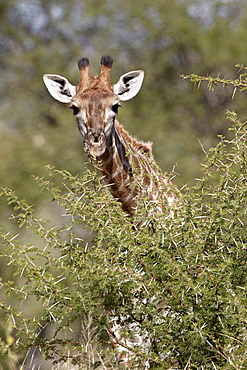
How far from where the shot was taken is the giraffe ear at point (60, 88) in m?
8.30

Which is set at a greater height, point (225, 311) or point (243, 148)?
point (243, 148)

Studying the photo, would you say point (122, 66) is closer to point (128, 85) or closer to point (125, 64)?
point (125, 64)

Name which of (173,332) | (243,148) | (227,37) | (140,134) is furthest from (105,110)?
(227,37)

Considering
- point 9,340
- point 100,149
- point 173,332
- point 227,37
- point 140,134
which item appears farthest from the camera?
point 227,37

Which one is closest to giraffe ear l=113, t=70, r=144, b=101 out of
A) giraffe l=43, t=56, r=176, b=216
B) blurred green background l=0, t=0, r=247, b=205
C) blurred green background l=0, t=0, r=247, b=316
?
giraffe l=43, t=56, r=176, b=216

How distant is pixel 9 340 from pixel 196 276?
4.42ft

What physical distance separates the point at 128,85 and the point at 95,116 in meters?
1.23

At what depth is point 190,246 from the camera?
A: 5.14 m

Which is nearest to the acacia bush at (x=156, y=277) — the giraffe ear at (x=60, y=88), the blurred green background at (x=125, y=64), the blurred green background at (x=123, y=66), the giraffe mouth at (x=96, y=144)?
the giraffe mouth at (x=96, y=144)

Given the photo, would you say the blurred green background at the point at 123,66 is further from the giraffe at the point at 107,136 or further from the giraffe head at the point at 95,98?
the giraffe at the point at 107,136

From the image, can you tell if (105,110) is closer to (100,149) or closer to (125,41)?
(100,149)

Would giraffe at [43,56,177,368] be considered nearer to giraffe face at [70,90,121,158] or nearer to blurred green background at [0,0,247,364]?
giraffe face at [70,90,121,158]

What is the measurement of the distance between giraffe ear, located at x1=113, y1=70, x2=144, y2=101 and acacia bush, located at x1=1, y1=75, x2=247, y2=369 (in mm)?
3137

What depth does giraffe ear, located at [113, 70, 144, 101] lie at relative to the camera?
27.4 ft
